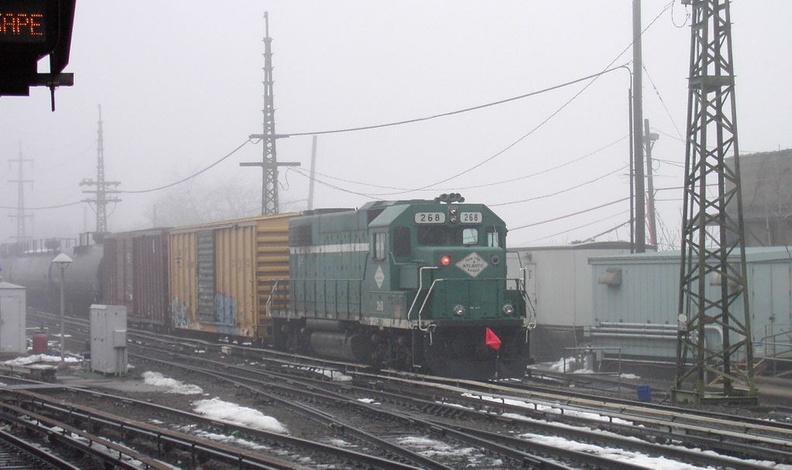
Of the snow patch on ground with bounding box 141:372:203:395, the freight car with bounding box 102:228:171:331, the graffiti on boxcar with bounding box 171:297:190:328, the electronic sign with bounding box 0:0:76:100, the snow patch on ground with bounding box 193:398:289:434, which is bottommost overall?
the snow patch on ground with bounding box 141:372:203:395

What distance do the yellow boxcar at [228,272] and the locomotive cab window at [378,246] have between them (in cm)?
596

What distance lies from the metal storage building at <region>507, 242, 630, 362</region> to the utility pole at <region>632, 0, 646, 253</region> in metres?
1.76

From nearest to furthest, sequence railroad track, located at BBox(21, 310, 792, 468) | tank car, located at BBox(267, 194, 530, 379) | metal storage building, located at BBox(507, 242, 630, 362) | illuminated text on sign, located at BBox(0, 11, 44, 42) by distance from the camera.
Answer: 1. illuminated text on sign, located at BBox(0, 11, 44, 42)
2. railroad track, located at BBox(21, 310, 792, 468)
3. tank car, located at BBox(267, 194, 530, 379)
4. metal storage building, located at BBox(507, 242, 630, 362)

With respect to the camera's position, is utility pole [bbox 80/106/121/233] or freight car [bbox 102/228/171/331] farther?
utility pole [bbox 80/106/121/233]

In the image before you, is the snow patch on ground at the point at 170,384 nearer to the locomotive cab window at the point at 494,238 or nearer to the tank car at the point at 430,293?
the tank car at the point at 430,293

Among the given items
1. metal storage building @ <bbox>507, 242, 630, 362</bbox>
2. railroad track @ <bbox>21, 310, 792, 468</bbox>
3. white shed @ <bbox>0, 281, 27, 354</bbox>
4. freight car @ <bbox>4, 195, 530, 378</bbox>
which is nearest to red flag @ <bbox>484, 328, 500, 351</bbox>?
freight car @ <bbox>4, 195, 530, 378</bbox>

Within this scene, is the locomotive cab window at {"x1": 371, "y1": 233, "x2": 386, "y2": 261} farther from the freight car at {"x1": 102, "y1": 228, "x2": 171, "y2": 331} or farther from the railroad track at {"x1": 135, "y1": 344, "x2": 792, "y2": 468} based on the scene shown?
the freight car at {"x1": 102, "y1": 228, "x2": 171, "y2": 331}

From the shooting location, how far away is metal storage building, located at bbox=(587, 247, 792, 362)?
2184 cm

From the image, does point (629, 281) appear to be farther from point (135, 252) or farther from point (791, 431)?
point (135, 252)

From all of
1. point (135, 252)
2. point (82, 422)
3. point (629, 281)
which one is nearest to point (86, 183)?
point (135, 252)

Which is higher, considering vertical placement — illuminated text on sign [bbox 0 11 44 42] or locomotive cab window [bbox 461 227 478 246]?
illuminated text on sign [bbox 0 11 44 42]

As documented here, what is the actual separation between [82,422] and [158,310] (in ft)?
59.5

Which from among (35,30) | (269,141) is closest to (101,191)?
(269,141)

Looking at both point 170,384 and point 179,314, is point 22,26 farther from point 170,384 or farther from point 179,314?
point 179,314
